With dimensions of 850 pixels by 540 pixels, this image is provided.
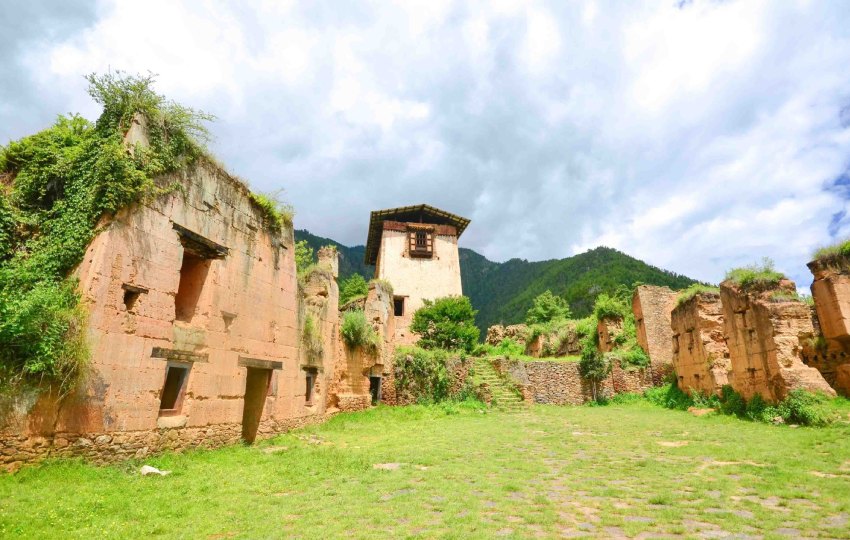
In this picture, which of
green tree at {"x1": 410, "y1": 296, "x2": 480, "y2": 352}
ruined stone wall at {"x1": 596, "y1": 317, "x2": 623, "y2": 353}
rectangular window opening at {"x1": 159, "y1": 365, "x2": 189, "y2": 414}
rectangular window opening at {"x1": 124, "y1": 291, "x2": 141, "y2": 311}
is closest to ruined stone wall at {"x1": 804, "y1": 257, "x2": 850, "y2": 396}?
ruined stone wall at {"x1": 596, "y1": 317, "x2": 623, "y2": 353}

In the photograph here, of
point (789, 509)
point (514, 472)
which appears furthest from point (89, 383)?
point (789, 509)

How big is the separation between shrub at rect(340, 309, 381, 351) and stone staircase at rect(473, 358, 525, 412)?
550 cm

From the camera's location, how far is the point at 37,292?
6.72 m

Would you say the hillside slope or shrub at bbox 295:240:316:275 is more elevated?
the hillside slope

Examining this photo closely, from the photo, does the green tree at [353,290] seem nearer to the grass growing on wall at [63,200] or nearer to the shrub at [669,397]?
the shrub at [669,397]

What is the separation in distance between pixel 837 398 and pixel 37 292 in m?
17.6

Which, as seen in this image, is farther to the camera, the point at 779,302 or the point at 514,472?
the point at 779,302

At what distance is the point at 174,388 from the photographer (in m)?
9.04

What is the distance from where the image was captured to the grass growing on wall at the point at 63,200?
21.1 ft

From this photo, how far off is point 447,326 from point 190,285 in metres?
16.7

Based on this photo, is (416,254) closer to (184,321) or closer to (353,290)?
(353,290)

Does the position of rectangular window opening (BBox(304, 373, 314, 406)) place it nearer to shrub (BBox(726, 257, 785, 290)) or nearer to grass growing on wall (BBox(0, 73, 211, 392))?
grass growing on wall (BBox(0, 73, 211, 392))

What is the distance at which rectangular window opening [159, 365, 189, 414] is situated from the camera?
890 centimetres

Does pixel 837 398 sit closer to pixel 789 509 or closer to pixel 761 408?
pixel 761 408
